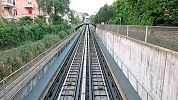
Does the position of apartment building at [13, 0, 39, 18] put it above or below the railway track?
above

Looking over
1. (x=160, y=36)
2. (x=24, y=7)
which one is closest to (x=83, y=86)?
(x=160, y=36)

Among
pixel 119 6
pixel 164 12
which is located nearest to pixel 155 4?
pixel 164 12

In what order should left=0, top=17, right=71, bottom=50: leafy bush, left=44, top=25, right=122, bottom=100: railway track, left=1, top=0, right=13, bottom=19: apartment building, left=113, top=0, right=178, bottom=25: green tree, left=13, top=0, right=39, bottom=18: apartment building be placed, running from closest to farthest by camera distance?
left=44, top=25, right=122, bottom=100: railway track, left=113, top=0, right=178, bottom=25: green tree, left=0, top=17, right=71, bottom=50: leafy bush, left=1, top=0, right=13, bottom=19: apartment building, left=13, top=0, right=39, bottom=18: apartment building

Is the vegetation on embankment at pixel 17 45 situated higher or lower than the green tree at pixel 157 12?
lower

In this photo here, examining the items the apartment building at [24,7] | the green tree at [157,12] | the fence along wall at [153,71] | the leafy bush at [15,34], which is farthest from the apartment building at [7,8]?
the fence along wall at [153,71]

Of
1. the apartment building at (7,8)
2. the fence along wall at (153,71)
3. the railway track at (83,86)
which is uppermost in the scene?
the apartment building at (7,8)

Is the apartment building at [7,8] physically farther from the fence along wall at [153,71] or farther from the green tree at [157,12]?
the fence along wall at [153,71]

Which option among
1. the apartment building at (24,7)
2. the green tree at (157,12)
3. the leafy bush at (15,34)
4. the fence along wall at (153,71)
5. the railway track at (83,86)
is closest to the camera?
the fence along wall at (153,71)

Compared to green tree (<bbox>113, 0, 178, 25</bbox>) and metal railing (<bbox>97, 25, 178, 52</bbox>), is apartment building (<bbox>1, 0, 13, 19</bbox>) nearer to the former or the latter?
green tree (<bbox>113, 0, 178, 25</bbox>)

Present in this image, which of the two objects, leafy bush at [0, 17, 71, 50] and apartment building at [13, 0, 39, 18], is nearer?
leafy bush at [0, 17, 71, 50]

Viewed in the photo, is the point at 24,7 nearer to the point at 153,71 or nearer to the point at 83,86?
the point at 83,86

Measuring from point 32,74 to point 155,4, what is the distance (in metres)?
12.3

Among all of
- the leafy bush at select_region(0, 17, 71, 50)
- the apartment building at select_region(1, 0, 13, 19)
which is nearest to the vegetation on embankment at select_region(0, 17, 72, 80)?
the leafy bush at select_region(0, 17, 71, 50)

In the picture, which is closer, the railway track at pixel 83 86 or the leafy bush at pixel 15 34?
the railway track at pixel 83 86
